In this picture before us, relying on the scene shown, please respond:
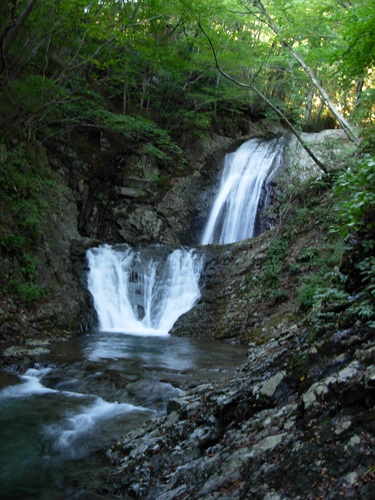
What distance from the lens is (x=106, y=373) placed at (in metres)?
5.95

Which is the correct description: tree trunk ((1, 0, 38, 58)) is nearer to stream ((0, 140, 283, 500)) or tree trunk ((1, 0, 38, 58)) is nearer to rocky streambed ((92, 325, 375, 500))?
stream ((0, 140, 283, 500))

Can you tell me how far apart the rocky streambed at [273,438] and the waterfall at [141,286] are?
776 centimetres


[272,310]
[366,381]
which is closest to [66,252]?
[272,310]

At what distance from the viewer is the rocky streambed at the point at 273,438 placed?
1848 mm

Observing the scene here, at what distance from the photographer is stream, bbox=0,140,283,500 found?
3.63m

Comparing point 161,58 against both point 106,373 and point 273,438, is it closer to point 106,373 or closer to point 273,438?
point 106,373

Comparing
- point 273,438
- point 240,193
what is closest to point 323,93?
point 240,193

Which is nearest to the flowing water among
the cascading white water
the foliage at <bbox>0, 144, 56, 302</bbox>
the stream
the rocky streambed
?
the stream

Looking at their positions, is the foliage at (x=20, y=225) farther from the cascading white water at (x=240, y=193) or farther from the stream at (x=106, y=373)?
the cascading white water at (x=240, y=193)

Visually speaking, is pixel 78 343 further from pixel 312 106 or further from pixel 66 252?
pixel 312 106

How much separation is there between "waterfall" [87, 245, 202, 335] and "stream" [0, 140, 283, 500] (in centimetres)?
4

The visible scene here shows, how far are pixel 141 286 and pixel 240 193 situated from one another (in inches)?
277

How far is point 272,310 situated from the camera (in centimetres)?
959

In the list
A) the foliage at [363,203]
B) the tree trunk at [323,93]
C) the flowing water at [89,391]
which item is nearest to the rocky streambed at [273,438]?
the flowing water at [89,391]
